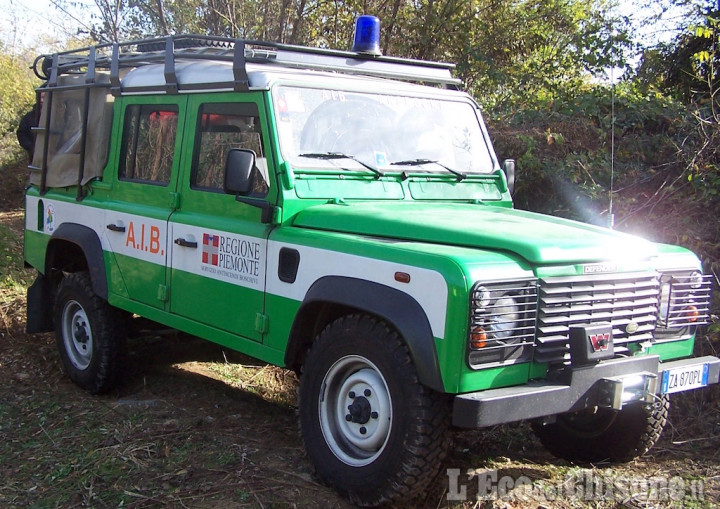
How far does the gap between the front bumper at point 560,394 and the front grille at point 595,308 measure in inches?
4.5

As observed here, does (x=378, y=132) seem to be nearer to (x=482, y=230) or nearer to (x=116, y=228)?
(x=482, y=230)

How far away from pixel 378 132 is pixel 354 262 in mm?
1178

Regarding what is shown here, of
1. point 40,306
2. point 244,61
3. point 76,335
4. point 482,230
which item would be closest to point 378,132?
point 244,61

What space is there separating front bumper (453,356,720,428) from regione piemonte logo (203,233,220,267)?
187 cm

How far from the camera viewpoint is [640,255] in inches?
139

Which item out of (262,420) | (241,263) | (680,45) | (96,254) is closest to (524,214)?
(241,263)

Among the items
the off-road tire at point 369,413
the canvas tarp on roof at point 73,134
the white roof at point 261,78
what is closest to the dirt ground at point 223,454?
the off-road tire at point 369,413

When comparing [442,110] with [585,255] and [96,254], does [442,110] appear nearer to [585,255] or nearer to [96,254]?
[585,255]

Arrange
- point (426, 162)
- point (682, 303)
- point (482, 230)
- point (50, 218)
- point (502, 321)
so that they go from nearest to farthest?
point (502, 321) < point (482, 230) < point (682, 303) < point (426, 162) < point (50, 218)

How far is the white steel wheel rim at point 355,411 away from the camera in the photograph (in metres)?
3.36

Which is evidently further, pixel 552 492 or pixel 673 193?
pixel 673 193

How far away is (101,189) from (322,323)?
93.8 inches

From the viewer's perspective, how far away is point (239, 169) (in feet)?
12.4

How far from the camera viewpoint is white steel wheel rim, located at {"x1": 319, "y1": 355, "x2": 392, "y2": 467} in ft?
11.0
